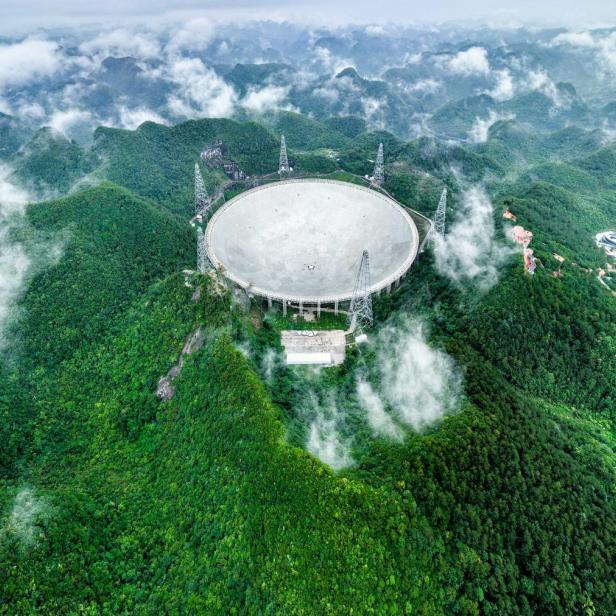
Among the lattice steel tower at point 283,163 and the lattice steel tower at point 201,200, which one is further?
the lattice steel tower at point 283,163

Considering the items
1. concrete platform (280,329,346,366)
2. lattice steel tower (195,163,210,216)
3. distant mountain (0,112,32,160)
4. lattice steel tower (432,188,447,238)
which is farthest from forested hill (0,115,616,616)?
distant mountain (0,112,32,160)

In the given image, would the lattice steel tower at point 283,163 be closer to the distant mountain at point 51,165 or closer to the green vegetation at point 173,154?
the green vegetation at point 173,154

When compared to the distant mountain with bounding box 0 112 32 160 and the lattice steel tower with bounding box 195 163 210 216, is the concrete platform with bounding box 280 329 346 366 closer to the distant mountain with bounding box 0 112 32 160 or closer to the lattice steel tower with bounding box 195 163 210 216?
the lattice steel tower with bounding box 195 163 210 216

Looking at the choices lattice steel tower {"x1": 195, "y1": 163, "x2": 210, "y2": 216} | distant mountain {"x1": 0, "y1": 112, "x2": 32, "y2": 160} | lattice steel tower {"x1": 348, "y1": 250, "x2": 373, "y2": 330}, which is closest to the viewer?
lattice steel tower {"x1": 348, "y1": 250, "x2": 373, "y2": 330}

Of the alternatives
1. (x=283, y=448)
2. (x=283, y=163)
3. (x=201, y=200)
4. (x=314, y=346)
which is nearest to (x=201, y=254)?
(x=314, y=346)

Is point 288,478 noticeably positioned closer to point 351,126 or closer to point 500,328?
point 500,328

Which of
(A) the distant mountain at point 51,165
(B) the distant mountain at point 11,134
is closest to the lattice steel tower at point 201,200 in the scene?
(A) the distant mountain at point 51,165

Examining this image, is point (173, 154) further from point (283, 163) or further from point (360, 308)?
point (360, 308)

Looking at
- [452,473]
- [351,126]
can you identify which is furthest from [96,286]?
[351,126]

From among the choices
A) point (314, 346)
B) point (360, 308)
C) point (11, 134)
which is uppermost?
point (360, 308)
